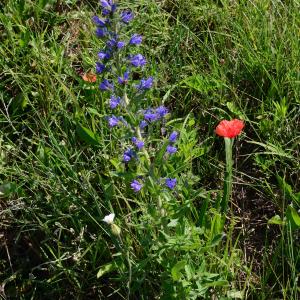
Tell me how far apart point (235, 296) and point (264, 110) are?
99 centimetres

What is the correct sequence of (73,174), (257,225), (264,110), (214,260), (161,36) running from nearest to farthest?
(214,260) → (73,174) → (257,225) → (264,110) → (161,36)

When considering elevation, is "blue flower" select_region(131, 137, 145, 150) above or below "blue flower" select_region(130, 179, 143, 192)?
above

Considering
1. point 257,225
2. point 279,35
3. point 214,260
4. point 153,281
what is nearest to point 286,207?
point 257,225

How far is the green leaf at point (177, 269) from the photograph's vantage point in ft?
7.04

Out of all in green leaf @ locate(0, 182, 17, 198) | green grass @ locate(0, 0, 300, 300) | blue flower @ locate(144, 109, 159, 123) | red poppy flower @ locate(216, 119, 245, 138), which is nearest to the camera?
blue flower @ locate(144, 109, 159, 123)

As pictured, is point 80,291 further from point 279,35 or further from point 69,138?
point 279,35

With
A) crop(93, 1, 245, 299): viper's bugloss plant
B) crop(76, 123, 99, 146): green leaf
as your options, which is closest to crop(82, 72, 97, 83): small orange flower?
crop(76, 123, 99, 146): green leaf

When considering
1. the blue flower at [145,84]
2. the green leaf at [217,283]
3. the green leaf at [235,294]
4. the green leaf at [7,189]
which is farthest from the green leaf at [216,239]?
the green leaf at [7,189]

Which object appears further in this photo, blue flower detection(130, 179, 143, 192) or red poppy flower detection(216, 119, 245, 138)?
red poppy flower detection(216, 119, 245, 138)

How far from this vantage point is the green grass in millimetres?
2391

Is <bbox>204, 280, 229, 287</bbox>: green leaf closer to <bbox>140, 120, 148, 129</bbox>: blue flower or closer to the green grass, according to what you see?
the green grass

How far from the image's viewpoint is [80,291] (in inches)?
99.4

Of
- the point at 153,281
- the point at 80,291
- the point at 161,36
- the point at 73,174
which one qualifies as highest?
the point at 161,36

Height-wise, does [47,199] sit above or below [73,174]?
below
